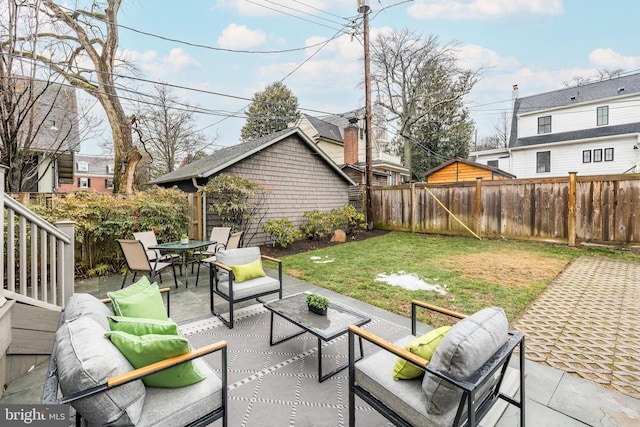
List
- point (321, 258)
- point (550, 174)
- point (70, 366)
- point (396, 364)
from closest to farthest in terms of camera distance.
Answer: point (70, 366)
point (396, 364)
point (321, 258)
point (550, 174)

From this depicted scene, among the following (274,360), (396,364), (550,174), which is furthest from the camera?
(550,174)

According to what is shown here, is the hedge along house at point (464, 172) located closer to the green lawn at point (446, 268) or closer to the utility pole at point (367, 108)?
the utility pole at point (367, 108)

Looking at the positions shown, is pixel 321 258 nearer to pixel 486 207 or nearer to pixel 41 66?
pixel 486 207

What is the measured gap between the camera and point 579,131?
54.2 feet

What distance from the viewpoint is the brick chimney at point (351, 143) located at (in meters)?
18.8

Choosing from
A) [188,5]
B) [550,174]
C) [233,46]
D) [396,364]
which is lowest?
[396,364]

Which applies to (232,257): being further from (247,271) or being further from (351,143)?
(351,143)

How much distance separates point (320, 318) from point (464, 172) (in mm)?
16651

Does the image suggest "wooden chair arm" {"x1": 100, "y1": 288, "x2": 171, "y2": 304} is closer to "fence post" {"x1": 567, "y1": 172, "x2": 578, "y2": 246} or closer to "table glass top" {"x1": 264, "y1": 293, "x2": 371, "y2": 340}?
"table glass top" {"x1": 264, "y1": 293, "x2": 371, "y2": 340}

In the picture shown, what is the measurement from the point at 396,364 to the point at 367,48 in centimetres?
1159

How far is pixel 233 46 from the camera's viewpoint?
31.9ft

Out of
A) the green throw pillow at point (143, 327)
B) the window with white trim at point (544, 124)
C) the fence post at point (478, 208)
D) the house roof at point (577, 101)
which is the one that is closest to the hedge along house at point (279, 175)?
the fence post at point (478, 208)

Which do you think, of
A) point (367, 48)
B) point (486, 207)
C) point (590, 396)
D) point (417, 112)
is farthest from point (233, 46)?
point (417, 112)

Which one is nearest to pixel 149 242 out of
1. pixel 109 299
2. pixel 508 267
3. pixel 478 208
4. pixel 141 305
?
pixel 109 299
